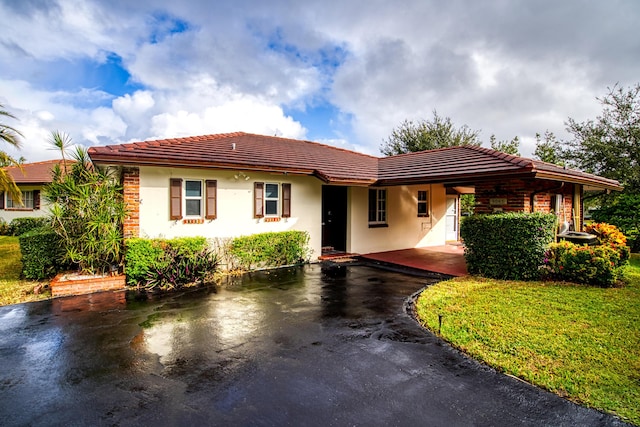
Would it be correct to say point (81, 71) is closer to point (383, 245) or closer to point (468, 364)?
point (383, 245)

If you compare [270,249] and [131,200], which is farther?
[270,249]

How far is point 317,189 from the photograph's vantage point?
11953 millimetres

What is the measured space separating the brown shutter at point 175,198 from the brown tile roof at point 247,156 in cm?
56

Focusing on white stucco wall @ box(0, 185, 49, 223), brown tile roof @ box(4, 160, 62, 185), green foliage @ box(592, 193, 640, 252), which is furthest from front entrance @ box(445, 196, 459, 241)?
white stucco wall @ box(0, 185, 49, 223)

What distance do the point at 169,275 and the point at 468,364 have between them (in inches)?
271

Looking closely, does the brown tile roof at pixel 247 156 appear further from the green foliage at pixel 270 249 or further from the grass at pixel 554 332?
the grass at pixel 554 332

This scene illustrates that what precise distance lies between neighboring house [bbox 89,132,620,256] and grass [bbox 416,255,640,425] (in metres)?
3.11

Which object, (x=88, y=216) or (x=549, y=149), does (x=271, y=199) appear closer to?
(x=88, y=216)

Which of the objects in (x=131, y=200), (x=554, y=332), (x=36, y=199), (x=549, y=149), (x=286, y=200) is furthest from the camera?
(x=549, y=149)

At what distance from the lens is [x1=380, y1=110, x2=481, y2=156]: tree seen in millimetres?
32062

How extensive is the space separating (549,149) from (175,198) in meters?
24.3

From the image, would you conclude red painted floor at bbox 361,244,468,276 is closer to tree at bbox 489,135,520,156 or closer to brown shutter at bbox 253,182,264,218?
brown shutter at bbox 253,182,264,218

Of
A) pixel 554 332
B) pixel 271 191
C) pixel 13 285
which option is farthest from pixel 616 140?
pixel 13 285

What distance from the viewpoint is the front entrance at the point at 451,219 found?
15820 millimetres
